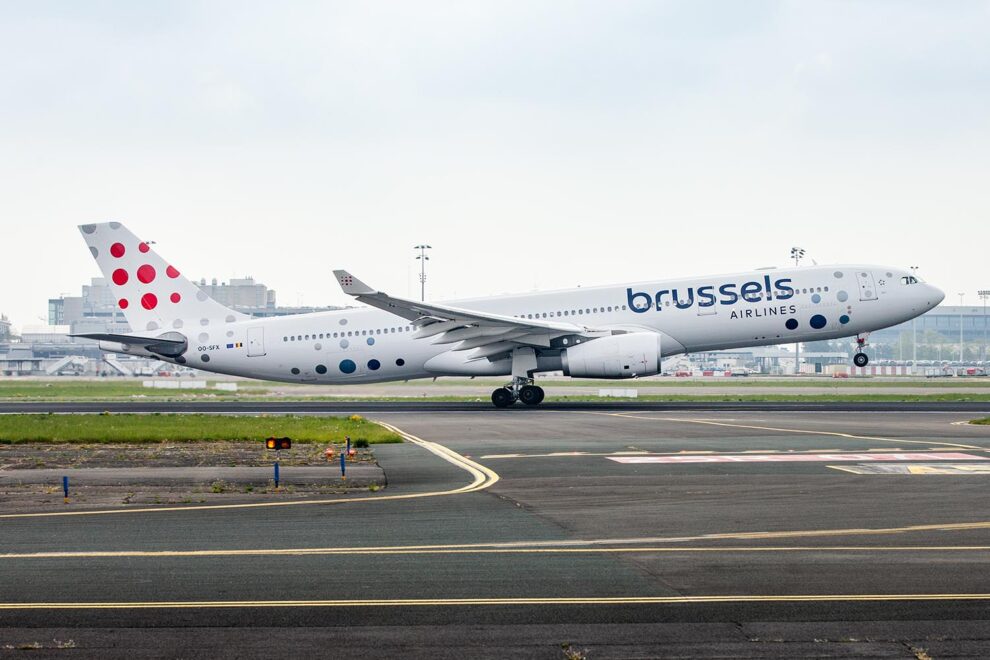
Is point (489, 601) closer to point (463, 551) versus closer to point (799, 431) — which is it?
point (463, 551)

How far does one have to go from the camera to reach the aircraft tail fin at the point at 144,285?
42750mm

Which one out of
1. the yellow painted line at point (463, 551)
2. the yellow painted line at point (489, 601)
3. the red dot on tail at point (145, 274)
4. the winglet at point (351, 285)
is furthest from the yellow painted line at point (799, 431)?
the red dot on tail at point (145, 274)

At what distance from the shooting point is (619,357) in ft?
126

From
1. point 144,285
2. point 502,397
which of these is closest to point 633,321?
point 502,397

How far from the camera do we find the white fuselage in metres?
40.2

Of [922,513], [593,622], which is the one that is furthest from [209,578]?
[922,513]

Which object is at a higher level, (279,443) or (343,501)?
(279,443)

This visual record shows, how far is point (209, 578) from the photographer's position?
10.2m

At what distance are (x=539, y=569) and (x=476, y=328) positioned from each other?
2883 cm

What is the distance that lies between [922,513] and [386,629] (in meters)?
8.60

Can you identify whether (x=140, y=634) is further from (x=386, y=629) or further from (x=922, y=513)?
(x=922, y=513)

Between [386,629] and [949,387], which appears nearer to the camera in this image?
[386,629]

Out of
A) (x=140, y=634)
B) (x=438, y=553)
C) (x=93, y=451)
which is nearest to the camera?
(x=140, y=634)

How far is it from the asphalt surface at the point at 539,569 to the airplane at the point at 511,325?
759 inches
